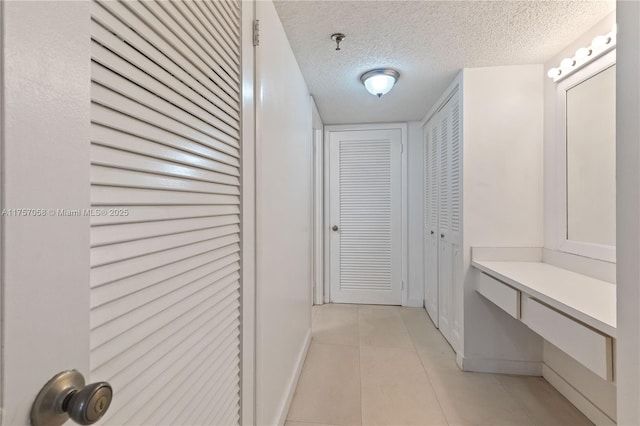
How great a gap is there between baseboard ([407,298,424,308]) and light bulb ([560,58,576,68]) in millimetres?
2529

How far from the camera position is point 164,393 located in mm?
646

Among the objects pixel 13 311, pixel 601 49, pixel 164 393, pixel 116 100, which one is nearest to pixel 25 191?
pixel 13 311

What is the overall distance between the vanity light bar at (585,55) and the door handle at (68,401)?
2178 mm

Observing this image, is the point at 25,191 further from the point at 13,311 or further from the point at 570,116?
the point at 570,116

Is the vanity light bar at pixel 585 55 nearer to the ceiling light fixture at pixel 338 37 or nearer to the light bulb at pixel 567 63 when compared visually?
the light bulb at pixel 567 63

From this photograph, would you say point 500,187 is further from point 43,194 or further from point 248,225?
point 43,194

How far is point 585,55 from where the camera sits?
1692 mm

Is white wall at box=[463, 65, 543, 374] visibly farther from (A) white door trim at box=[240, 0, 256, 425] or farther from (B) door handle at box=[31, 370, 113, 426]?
(B) door handle at box=[31, 370, 113, 426]

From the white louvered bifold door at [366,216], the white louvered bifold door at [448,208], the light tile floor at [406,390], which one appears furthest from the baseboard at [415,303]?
the light tile floor at [406,390]

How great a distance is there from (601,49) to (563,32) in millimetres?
222

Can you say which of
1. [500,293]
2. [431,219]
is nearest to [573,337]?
[500,293]

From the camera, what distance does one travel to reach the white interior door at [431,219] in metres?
2.96

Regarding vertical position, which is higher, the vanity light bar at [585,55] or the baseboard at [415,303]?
the vanity light bar at [585,55]

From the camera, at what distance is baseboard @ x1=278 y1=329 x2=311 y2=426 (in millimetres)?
1582
